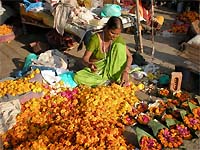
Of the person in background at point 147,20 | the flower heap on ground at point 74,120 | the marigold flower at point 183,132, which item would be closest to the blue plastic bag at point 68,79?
the flower heap on ground at point 74,120

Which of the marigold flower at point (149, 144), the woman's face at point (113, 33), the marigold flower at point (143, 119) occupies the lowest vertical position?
the marigold flower at point (149, 144)

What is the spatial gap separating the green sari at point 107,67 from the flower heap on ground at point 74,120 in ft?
0.68

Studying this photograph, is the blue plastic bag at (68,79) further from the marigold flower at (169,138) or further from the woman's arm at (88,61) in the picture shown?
the marigold flower at (169,138)

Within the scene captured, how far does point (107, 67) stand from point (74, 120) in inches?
59.0

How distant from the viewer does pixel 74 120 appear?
4.61 metres

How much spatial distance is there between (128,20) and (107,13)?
527mm

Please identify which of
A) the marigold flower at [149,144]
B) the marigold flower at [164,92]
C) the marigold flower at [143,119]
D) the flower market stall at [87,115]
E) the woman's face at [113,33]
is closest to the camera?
the marigold flower at [149,144]

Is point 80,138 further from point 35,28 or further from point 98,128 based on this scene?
point 35,28

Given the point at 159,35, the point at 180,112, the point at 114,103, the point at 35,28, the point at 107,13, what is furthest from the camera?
the point at 35,28

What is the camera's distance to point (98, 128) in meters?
4.41

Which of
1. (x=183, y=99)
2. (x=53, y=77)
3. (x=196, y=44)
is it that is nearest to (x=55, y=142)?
(x=53, y=77)

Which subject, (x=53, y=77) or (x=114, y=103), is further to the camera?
(x=53, y=77)

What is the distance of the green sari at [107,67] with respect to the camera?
5.65 metres

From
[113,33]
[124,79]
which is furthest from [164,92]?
[113,33]
